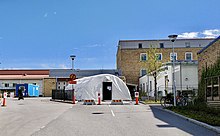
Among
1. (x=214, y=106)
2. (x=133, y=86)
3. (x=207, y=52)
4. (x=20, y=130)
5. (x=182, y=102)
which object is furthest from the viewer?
(x=133, y=86)

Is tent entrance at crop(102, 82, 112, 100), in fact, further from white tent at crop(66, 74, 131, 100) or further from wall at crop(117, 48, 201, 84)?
wall at crop(117, 48, 201, 84)

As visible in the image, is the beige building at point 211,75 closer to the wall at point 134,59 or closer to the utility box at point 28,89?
the wall at point 134,59

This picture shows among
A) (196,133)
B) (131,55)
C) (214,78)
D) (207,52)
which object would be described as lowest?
(196,133)

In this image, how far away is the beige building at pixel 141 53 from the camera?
2363 inches

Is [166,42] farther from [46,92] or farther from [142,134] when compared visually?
[142,134]

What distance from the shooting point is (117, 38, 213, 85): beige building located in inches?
2363

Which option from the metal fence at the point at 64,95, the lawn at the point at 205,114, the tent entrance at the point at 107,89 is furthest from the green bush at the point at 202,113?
the tent entrance at the point at 107,89

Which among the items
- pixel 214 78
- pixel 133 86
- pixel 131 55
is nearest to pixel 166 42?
pixel 131 55

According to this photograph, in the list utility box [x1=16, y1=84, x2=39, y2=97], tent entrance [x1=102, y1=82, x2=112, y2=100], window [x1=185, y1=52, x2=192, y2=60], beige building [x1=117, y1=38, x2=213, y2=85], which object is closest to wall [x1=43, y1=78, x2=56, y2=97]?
utility box [x1=16, y1=84, x2=39, y2=97]

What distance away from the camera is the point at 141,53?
6056cm

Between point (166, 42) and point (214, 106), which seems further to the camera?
point (166, 42)

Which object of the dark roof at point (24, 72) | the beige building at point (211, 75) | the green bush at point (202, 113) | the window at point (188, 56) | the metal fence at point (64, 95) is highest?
the window at point (188, 56)

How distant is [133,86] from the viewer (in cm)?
5772

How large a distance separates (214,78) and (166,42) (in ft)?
143
